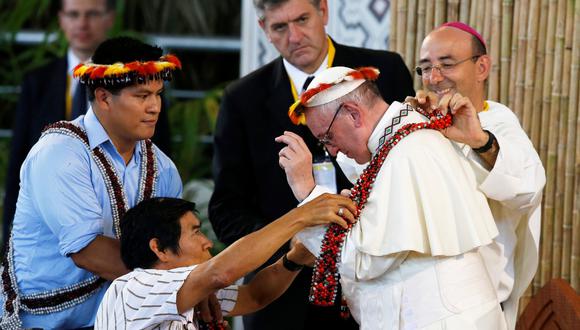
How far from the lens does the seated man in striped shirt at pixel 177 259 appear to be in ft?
10.9

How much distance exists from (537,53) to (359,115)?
188 centimetres

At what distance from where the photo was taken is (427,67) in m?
3.91

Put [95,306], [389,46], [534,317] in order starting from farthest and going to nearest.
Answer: [389,46] → [534,317] → [95,306]

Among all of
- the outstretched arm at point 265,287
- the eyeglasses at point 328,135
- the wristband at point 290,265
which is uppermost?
the eyeglasses at point 328,135

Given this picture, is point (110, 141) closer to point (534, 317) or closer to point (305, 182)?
point (305, 182)

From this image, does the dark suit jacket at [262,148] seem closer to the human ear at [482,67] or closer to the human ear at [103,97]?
the human ear at [482,67]

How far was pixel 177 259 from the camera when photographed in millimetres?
3566

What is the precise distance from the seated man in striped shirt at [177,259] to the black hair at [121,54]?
40cm

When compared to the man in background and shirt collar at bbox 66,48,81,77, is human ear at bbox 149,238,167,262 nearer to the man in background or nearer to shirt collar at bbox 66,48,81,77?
the man in background

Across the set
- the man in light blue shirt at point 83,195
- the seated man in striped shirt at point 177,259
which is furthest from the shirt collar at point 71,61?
the seated man in striped shirt at point 177,259

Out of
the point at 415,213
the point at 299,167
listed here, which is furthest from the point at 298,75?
the point at 415,213

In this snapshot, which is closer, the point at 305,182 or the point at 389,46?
the point at 305,182

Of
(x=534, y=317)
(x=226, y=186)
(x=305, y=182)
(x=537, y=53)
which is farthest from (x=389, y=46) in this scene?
(x=305, y=182)

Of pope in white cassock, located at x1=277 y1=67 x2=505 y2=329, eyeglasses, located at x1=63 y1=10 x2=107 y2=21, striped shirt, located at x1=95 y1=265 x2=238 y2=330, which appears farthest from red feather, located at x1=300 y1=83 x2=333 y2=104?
eyeglasses, located at x1=63 y1=10 x2=107 y2=21
